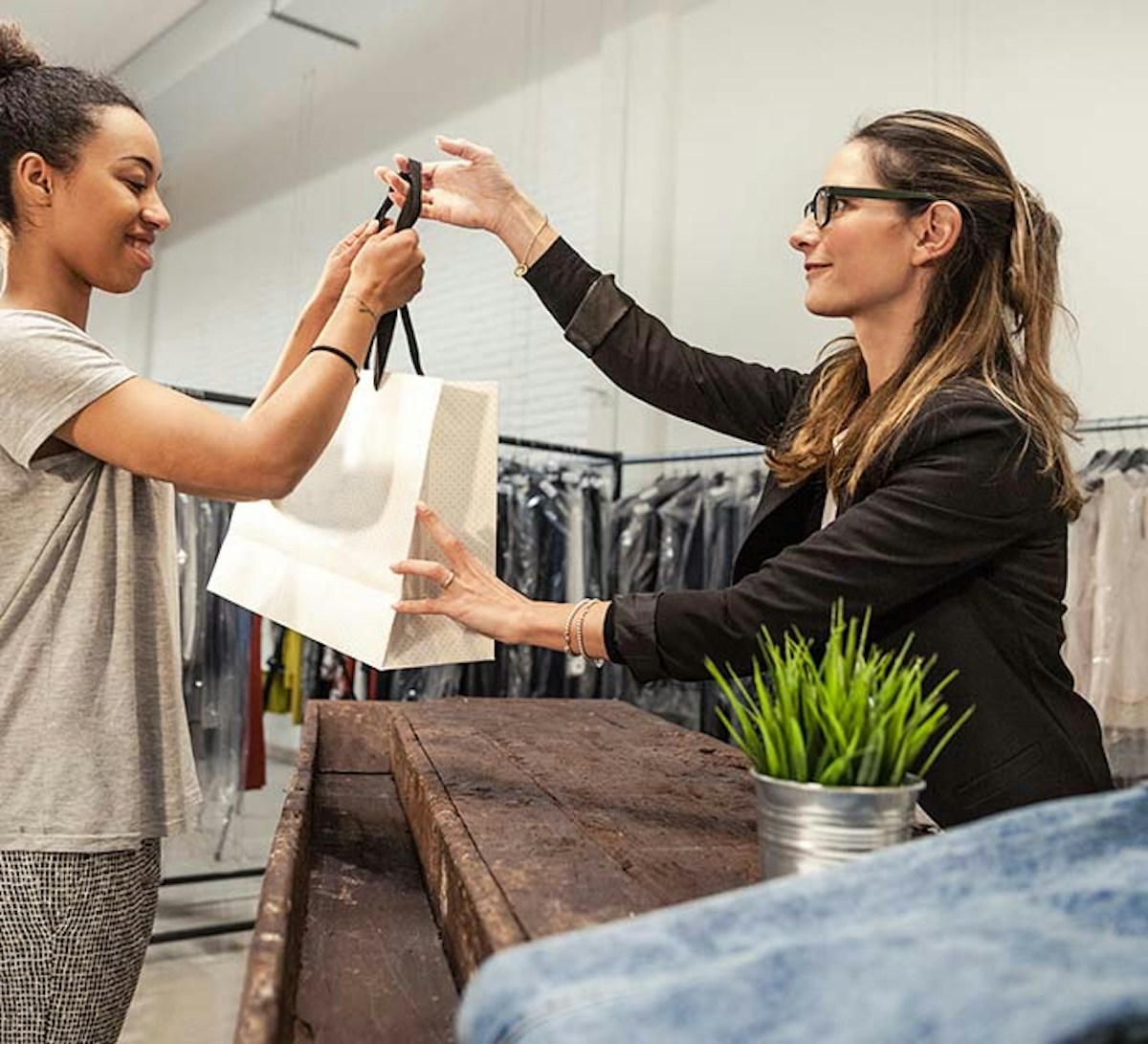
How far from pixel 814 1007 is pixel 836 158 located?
1467 mm

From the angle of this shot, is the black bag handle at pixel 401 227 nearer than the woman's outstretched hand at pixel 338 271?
Yes

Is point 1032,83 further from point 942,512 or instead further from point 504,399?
point 942,512

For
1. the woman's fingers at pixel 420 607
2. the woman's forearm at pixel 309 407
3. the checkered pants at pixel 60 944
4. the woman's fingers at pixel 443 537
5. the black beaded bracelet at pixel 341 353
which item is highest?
the black beaded bracelet at pixel 341 353

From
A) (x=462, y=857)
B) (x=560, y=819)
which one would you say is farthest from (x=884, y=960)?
(x=560, y=819)

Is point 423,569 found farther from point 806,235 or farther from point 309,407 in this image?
point 806,235

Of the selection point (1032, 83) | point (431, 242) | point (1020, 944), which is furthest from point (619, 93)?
point (1020, 944)

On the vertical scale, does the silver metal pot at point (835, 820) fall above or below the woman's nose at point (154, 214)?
below

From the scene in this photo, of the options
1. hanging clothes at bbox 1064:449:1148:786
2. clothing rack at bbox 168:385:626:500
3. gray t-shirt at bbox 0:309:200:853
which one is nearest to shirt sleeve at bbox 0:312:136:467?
A: gray t-shirt at bbox 0:309:200:853

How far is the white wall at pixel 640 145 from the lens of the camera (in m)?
4.33

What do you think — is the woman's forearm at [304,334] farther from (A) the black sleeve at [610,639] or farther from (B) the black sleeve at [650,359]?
(A) the black sleeve at [610,639]

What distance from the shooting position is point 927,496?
1.51 m

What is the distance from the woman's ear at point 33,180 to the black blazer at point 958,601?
0.97 m

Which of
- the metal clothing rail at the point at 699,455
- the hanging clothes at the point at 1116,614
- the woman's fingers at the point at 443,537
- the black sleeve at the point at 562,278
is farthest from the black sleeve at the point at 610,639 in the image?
the metal clothing rail at the point at 699,455

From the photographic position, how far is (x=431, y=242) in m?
7.05
